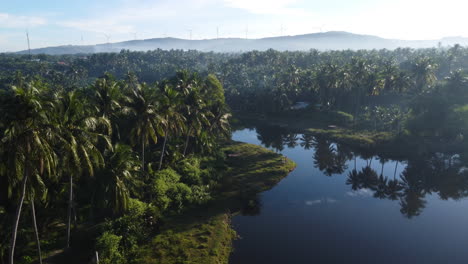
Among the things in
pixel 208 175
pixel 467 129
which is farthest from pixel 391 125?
pixel 208 175

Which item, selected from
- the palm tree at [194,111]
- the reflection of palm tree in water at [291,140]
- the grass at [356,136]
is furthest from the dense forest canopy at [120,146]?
the reflection of palm tree in water at [291,140]

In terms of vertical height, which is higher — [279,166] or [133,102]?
[133,102]

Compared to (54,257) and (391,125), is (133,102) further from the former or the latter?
(391,125)

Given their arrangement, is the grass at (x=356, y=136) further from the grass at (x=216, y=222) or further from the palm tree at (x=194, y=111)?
the palm tree at (x=194, y=111)

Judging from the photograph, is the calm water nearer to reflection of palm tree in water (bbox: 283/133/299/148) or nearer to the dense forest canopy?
the dense forest canopy

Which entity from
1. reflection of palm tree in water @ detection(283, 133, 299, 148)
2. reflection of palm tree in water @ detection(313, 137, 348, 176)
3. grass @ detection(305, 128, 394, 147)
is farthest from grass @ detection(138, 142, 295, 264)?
grass @ detection(305, 128, 394, 147)

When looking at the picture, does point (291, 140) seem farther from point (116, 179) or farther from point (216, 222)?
point (116, 179)
